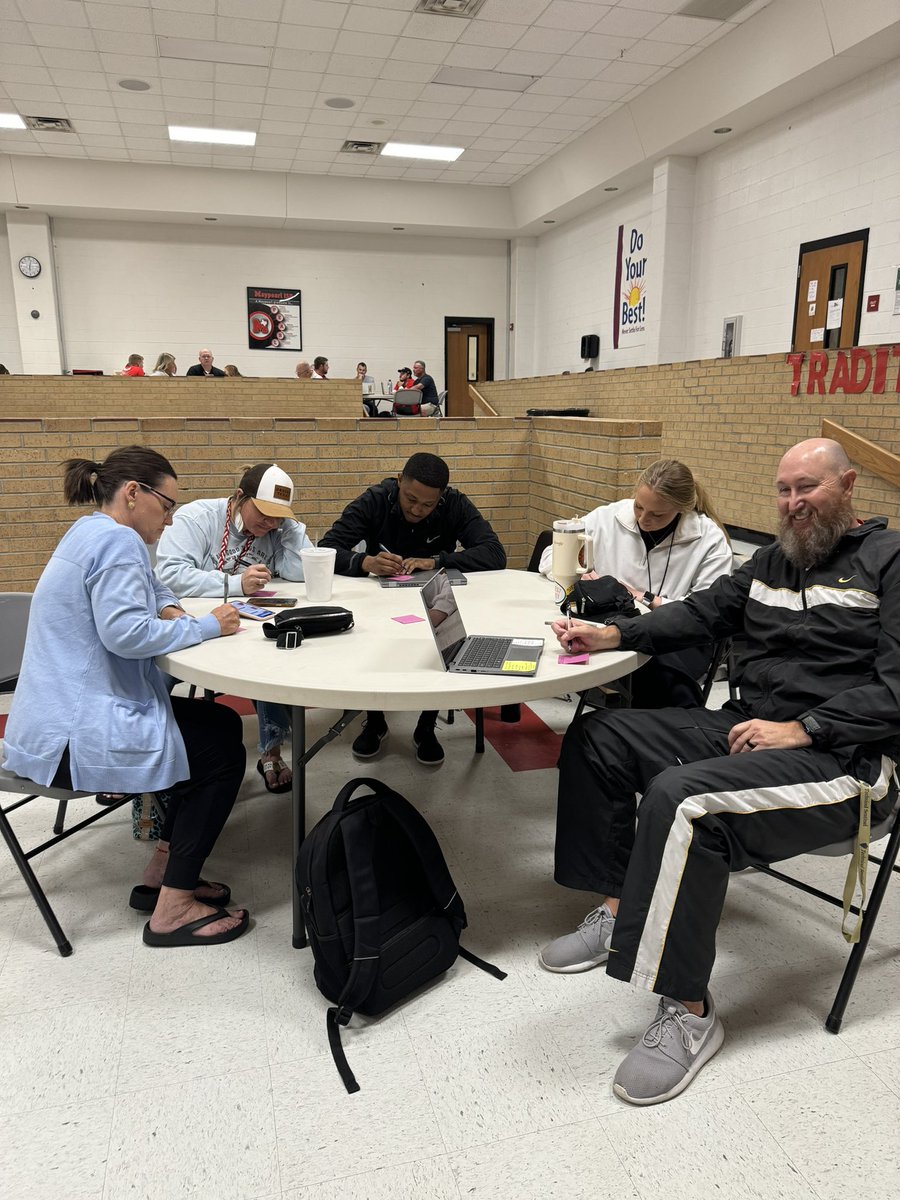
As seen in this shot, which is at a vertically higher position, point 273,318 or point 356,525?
point 273,318

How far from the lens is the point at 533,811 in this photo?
105 inches

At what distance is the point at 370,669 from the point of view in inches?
69.1

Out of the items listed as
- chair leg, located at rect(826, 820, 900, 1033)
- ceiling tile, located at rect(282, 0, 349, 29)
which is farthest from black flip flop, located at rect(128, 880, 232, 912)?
ceiling tile, located at rect(282, 0, 349, 29)

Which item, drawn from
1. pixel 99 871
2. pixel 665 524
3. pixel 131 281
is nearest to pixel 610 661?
pixel 665 524

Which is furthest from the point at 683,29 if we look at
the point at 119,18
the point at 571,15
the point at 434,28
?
the point at 119,18

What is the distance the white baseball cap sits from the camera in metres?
2.42

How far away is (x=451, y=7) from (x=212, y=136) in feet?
13.1

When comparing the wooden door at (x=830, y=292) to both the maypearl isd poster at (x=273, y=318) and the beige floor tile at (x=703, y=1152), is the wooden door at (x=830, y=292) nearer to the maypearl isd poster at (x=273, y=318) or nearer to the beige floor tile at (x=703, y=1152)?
the beige floor tile at (x=703, y=1152)

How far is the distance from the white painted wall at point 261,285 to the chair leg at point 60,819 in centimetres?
1030

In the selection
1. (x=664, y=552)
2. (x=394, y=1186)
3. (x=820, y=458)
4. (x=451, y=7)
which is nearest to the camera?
(x=394, y=1186)

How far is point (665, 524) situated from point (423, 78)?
671cm

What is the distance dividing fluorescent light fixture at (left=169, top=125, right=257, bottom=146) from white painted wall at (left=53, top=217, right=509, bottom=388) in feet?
7.60

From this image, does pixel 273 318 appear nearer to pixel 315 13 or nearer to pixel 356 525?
pixel 315 13

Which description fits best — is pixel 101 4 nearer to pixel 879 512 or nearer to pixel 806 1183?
pixel 879 512
